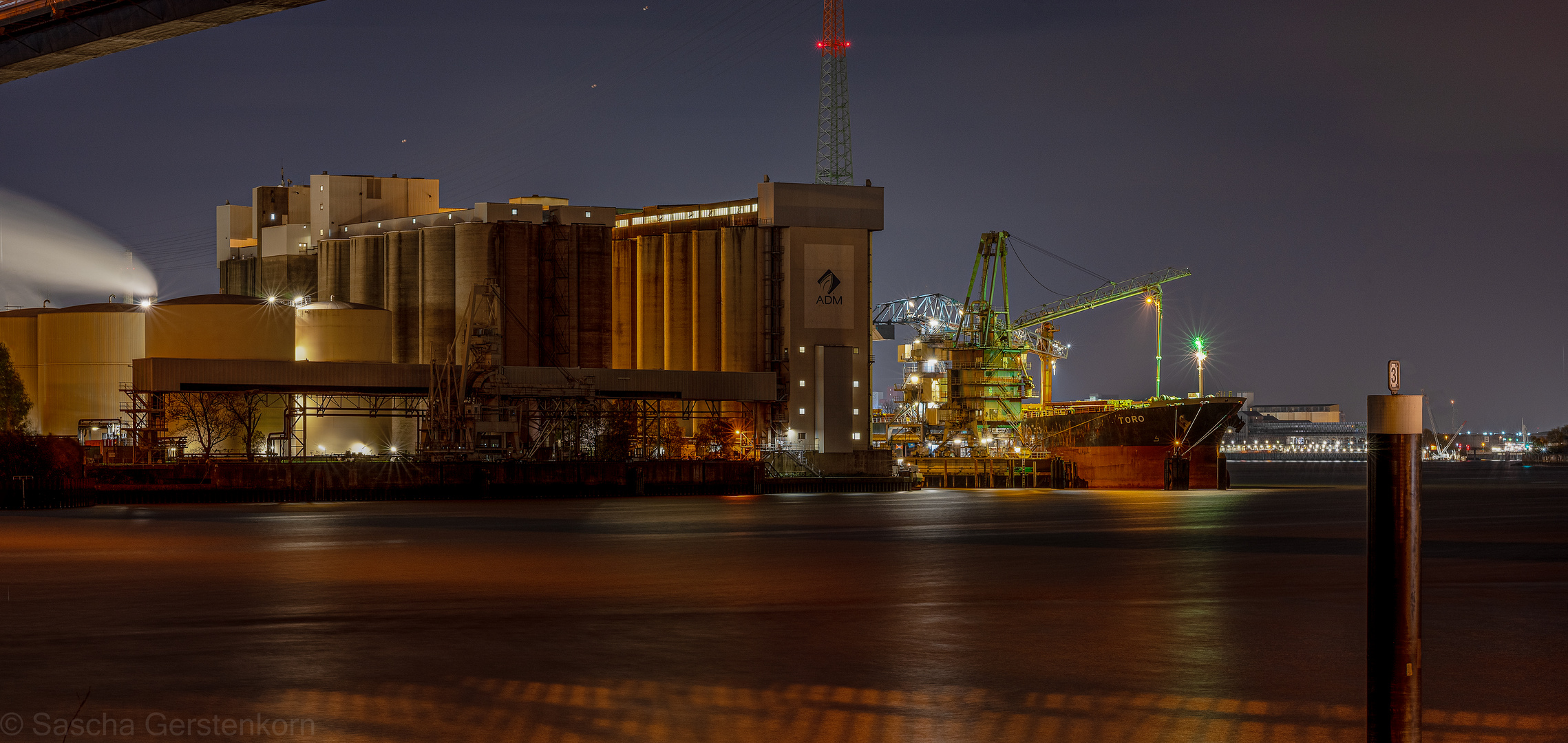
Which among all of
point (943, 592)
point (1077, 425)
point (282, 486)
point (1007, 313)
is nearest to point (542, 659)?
point (943, 592)

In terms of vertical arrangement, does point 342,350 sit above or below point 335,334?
below

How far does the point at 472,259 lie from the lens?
320ft

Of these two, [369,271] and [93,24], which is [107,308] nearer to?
[369,271]

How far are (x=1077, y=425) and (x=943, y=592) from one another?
83734 mm

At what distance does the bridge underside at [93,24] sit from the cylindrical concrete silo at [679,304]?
87732 millimetres

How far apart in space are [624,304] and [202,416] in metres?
35.6

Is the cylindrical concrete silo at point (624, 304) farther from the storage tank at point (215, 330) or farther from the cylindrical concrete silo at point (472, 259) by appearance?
the storage tank at point (215, 330)

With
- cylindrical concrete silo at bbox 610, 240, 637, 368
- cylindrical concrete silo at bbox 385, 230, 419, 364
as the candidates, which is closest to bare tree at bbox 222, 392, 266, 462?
cylindrical concrete silo at bbox 385, 230, 419, 364

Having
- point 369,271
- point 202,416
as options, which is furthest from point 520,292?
point 202,416

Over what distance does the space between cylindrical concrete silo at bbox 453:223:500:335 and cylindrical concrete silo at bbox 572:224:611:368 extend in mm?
5867

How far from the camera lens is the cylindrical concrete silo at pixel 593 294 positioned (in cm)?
9919

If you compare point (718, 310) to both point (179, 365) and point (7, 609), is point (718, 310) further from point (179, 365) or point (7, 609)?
point (7, 609)

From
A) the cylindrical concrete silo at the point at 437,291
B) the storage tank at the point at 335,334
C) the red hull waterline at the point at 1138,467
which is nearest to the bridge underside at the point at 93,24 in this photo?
the storage tank at the point at 335,334

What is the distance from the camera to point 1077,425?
10450cm
